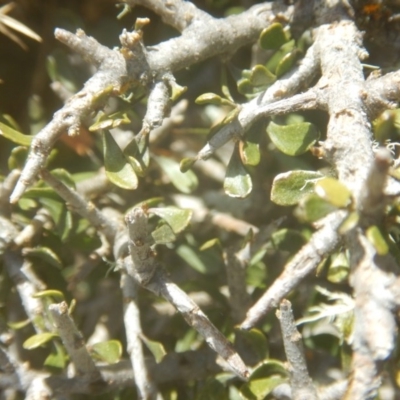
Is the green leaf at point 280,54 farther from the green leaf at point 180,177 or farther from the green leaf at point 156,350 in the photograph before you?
the green leaf at point 156,350

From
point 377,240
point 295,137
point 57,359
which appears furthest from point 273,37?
point 57,359

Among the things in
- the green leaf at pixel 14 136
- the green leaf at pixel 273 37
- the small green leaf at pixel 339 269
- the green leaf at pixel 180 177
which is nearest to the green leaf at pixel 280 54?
the green leaf at pixel 273 37

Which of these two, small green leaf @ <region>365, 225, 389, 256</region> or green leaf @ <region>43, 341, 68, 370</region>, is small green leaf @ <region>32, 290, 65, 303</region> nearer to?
green leaf @ <region>43, 341, 68, 370</region>

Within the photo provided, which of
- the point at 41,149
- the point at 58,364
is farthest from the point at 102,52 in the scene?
the point at 58,364

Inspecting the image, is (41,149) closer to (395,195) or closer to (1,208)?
(1,208)

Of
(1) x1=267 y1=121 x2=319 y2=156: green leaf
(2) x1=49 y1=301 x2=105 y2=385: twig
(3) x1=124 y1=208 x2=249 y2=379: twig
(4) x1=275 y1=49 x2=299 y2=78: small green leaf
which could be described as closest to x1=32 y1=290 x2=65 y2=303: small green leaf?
(2) x1=49 y1=301 x2=105 y2=385: twig

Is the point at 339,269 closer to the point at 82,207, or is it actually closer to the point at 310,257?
the point at 310,257
